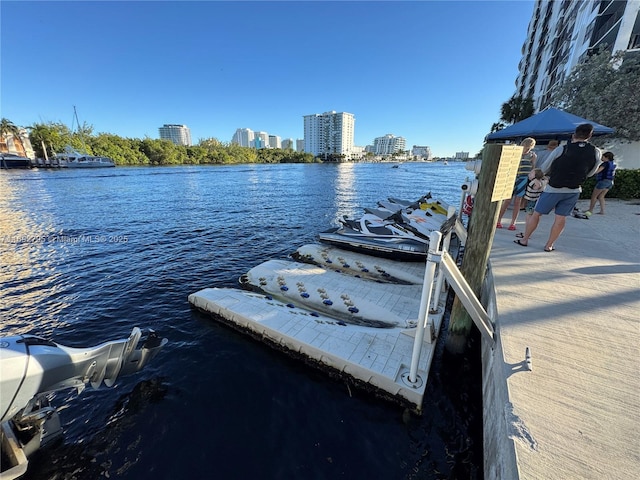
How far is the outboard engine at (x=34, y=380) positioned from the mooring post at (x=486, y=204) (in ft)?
18.0

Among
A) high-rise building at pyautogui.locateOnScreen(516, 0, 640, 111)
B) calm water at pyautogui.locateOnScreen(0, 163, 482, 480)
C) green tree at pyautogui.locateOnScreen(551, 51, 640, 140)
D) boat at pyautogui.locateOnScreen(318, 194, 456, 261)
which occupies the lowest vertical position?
calm water at pyautogui.locateOnScreen(0, 163, 482, 480)

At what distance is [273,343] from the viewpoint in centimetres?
521

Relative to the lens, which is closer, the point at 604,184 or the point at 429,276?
the point at 429,276

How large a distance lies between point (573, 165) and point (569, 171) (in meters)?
0.11

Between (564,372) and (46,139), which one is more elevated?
(46,139)

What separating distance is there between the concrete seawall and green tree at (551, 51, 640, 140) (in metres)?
18.1

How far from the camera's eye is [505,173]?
13.0 feet

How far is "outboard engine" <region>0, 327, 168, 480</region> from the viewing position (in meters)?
2.63

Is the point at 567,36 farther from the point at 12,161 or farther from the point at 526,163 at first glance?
the point at 12,161

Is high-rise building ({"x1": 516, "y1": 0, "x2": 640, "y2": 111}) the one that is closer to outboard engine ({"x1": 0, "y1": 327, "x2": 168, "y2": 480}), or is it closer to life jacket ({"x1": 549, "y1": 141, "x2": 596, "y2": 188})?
life jacket ({"x1": 549, "y1": 141, "x2": 596, "y2": 188})

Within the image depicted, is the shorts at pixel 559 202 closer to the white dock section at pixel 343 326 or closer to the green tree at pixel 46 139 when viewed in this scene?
the white dock section at pixel 343 326

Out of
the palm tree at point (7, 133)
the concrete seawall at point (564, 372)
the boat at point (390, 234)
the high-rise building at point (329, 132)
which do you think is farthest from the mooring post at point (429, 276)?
the high-rise building at point (329, 132)

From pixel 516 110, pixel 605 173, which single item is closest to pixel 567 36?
Answer: pixel 516 110

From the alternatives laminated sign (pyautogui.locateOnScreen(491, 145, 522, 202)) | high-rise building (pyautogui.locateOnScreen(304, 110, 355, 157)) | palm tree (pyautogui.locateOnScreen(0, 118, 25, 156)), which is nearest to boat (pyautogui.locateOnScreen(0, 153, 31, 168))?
palm tree (pyautogui.locateOnScreen(0, 118, 25, 156))
